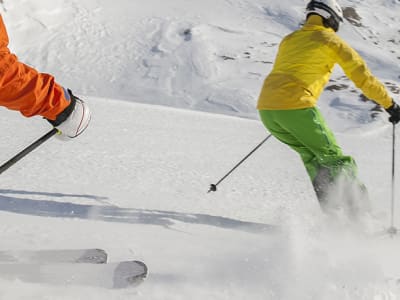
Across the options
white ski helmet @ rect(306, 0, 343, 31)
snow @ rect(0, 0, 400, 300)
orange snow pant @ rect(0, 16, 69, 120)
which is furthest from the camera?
white ski helmet @ rect(306, 0, 343, 31)

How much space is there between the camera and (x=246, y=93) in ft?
46.7

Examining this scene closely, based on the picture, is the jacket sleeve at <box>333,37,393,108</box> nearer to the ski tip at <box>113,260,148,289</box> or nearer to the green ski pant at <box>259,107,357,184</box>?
the green ski pant at <box>259,107,357,184</box>

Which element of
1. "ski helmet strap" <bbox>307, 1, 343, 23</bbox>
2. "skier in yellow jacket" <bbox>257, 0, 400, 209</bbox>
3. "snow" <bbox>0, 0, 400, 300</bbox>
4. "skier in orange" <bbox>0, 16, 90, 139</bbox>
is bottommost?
"snow" <bbox>0, 0, 400, 300</bbox>

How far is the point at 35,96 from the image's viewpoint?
7.05 ft

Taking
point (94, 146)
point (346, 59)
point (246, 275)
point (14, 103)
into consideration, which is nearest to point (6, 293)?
point (14, 103)

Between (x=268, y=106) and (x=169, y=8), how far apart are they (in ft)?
56.5

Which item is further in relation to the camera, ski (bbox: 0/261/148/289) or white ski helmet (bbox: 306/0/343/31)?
white ski helmet (bbox: 306/0/343/31)

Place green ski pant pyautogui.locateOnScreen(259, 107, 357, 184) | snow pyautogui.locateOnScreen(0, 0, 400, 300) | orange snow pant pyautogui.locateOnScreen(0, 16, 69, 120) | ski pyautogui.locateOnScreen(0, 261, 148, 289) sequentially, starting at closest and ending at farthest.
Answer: orange snow pant pyautogui.locateOnScreen(0, 16, 69, 120)
ski pyautogui.locateOnScreen(0, 261, 148, 289)
snow pyautogui.locateOnScreen(0, 0, 400, 300)
green ski pant pyautogui.locateOnScreen(259, 107, 357, 184)

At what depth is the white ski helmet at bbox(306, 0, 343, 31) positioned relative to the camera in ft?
11.8

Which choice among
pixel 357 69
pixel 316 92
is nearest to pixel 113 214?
pixel 316 92

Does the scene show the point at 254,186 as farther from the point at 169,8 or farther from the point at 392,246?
the point at 169,8

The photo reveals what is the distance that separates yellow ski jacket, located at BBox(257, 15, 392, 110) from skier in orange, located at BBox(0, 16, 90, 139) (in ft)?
5.32

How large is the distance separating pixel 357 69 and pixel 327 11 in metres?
0.50

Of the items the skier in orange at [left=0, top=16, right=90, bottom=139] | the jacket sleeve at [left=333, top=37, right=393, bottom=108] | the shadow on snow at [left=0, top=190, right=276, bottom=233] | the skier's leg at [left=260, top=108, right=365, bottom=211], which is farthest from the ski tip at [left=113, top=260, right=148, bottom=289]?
the jacket sleeve at [left=333, top=37, right=393, bottom=108]
